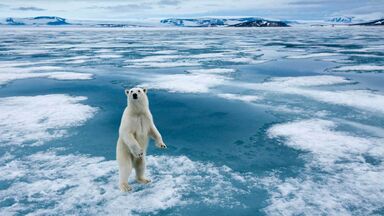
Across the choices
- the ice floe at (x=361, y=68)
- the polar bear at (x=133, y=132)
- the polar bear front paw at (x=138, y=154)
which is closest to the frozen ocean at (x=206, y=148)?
the polar bear at (x=133, y=132)

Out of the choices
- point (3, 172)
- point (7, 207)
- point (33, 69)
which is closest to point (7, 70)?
point (33, 69)

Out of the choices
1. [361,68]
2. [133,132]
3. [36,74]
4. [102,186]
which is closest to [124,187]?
[102,186]

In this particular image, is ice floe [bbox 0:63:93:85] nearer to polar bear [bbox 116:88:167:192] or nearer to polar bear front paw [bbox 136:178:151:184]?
polar bear front paw [bbox 136:178:151:184]

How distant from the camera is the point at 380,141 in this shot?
23.0 ft

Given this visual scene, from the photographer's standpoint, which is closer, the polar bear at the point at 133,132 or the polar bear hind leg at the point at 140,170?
the polar bear at the point at 133,132

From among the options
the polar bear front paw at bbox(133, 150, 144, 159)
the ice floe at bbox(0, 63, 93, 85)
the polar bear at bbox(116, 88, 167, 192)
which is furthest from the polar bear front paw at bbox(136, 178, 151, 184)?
the ice floe at bbox(0, 63, 93, 85)

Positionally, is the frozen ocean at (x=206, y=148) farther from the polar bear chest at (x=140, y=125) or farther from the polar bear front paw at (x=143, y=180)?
the polar bear chest at (x=140, y=125)

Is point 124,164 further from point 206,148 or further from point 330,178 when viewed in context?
point 330,178

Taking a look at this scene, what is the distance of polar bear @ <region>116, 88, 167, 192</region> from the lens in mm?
4656

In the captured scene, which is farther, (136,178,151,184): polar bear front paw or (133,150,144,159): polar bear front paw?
(136,178,151,184): polar bear front paw

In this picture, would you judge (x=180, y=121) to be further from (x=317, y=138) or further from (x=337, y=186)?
(x=337, y=186)

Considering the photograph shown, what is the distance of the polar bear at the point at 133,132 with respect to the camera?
4656 millimetres

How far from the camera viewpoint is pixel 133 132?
15.7ft

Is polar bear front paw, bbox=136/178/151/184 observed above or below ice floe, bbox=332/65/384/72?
below
